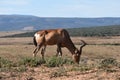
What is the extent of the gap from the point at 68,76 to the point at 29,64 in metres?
3.39

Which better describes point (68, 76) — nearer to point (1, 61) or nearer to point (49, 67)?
point (49, 67)

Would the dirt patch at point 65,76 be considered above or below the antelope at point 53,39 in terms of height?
above

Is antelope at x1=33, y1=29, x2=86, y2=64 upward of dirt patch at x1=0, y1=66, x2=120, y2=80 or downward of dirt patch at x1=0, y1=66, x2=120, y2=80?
downward

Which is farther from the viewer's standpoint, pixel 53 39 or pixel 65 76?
pixel 53 39

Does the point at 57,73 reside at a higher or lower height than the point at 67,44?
higher

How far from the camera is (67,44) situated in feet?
73.4

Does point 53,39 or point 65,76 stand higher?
point 65,76

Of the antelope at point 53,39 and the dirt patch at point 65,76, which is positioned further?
the antelope at point 53,39

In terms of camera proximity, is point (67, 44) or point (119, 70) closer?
point (119, 70)

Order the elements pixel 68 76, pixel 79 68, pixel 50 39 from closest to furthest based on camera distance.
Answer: pixel 68 76 < pixel 79 68 < pixel 50 39

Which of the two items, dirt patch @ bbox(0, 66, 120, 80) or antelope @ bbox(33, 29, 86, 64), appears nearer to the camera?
dirt patch @ bbox(0, 66, 120, 80)

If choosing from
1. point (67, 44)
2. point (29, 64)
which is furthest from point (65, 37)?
point (29, 64)

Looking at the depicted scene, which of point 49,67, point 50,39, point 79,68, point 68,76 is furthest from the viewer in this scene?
point 50,39

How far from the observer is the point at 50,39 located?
Result: 2209 cm
